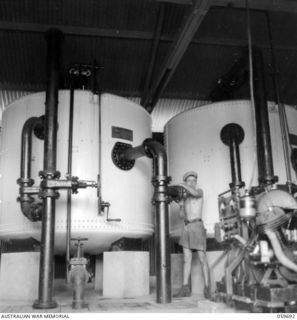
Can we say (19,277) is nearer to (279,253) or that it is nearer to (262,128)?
(279,253)

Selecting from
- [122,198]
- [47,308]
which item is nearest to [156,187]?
[122,198]

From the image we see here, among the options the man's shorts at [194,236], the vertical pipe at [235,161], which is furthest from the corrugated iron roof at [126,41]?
the man's shorts at [194,236]

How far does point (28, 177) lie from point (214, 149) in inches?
124

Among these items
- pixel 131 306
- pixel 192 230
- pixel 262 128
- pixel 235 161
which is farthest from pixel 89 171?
pixel 262 128

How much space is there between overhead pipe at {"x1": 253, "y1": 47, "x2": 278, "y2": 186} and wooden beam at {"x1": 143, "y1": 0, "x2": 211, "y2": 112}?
4.72ft

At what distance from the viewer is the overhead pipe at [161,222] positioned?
519cm

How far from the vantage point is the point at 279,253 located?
159 inches

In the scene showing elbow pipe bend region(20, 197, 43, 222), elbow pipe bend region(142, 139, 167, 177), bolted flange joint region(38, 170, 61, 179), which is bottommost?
elbow pipe bend region(20, 197, 43, 222)

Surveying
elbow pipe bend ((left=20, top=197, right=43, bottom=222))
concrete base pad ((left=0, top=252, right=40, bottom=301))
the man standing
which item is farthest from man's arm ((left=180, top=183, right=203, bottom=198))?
concrete base pad ((left=0, top=252, right=40, bottom=301))

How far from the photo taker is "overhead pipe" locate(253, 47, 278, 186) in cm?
649

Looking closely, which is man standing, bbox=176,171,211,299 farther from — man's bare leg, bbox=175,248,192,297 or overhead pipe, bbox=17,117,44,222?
overhead pipe, bbox=17,117,44,222

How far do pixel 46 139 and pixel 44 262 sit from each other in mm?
1642

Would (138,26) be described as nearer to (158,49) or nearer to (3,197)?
(158,49)

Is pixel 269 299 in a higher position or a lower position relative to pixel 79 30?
lower
